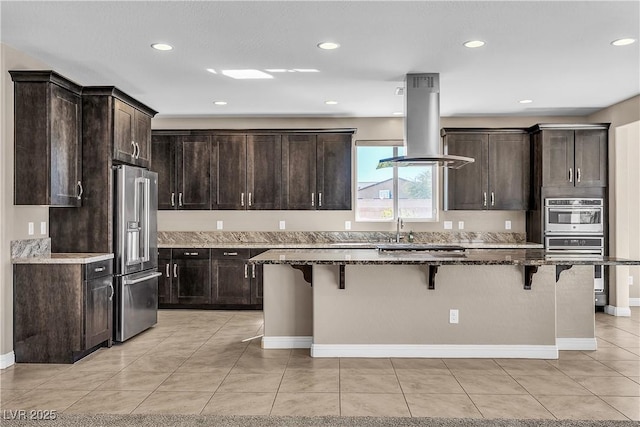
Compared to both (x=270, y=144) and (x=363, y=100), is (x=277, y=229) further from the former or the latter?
(x=363, y=100)

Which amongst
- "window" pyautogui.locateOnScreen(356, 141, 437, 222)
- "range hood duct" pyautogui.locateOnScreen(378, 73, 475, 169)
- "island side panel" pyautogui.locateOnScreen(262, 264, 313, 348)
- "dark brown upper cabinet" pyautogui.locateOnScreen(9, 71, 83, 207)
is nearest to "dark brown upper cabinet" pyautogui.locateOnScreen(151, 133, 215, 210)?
"window" pyautogui.locateOnScreen(356, 141, 437, 222)

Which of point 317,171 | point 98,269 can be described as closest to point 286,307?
point 98,269

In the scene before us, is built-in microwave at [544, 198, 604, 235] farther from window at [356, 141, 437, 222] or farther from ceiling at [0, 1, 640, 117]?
window at [356, 141, 437, 222]

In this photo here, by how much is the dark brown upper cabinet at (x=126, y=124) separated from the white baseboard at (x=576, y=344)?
453 cm

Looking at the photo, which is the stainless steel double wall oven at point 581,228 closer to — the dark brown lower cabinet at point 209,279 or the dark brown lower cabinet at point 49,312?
the dark brown lower cabinet at point 209,279

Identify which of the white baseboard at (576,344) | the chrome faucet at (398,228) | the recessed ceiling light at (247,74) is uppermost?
the recessed ceiling light at (247,74)

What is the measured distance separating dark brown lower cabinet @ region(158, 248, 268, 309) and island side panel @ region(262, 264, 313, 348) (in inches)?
80.9

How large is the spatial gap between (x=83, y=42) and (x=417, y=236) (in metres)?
4.83

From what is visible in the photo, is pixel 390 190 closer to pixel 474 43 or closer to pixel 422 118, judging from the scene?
pixel 422 118

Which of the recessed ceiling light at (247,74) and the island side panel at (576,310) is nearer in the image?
the island side panel at (576,310)

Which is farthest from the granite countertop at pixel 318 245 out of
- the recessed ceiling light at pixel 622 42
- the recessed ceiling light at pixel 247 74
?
the recessed ceiling light at pixel 622 42

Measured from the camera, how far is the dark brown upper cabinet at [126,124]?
16.0ft

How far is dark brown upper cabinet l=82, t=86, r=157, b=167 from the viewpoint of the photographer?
4891 millimetres

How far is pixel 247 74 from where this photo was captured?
5102 mm
